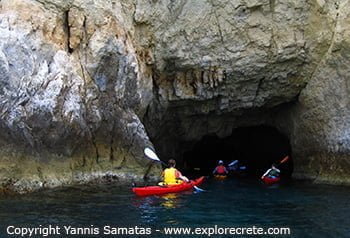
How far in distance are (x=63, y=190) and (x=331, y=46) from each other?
9916 millimetres

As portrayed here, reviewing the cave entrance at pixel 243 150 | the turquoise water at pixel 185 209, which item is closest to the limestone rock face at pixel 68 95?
the turquoise water at pixel 185 209

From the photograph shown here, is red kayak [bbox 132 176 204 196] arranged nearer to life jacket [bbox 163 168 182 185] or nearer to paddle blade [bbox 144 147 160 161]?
life jacket [bbox 163 168 182 185]

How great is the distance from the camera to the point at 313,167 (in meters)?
20.4

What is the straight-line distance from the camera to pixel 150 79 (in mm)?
19344

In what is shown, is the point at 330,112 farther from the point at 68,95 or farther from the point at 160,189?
the point at 68,95

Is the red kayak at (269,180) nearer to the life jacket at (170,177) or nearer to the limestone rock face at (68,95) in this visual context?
the life jacket at (170,177)

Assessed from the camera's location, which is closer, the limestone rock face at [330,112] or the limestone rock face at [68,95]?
the limestone rock face at [68,95]

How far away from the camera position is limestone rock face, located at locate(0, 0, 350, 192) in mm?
16156

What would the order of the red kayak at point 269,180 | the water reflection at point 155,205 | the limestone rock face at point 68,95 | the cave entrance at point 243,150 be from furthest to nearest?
the cave entrance at point 243,150
the red kayak at point 269,180
the limestone rock face at point 68,95
the water reflection at point 155,205

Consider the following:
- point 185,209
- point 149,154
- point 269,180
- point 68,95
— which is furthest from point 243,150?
point 185,209

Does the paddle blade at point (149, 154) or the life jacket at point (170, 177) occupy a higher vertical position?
the paddle blade at point (149, 154)

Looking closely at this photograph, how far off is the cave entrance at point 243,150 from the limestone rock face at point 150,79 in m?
5.05

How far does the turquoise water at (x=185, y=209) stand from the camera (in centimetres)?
1300

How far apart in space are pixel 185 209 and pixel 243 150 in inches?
612
